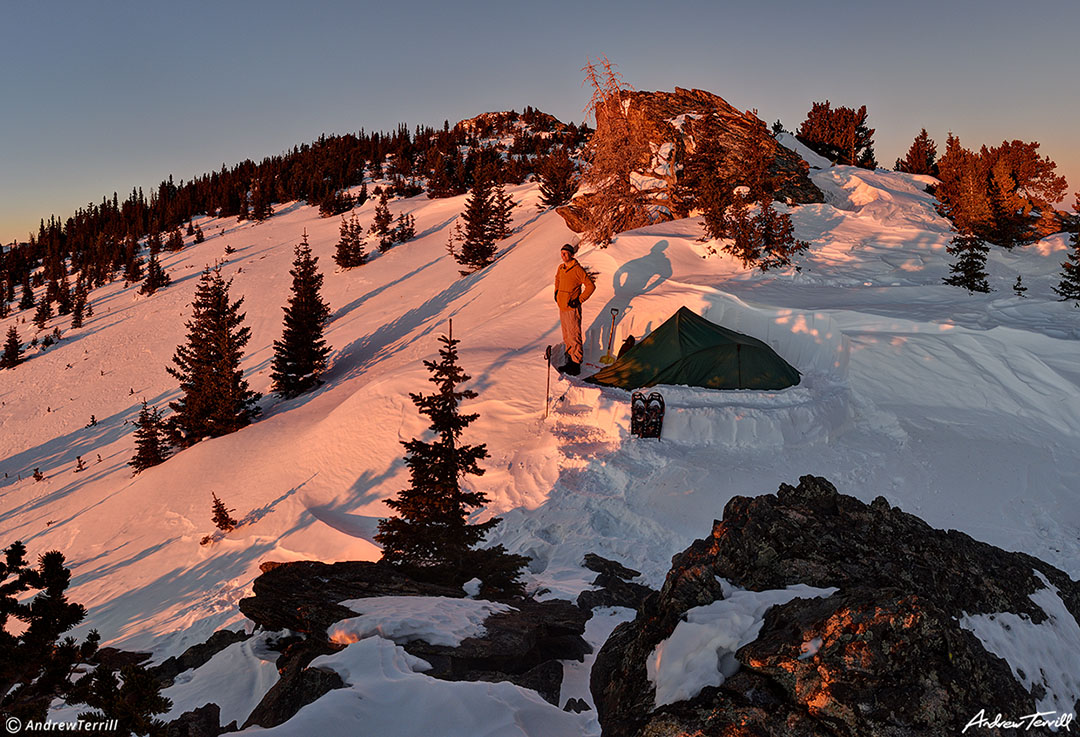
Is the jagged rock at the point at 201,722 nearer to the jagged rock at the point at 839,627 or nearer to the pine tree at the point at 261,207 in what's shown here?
the jagged rock at the point at 839,627

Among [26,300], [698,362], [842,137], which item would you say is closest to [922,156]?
[842,137]

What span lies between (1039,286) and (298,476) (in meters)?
18.7

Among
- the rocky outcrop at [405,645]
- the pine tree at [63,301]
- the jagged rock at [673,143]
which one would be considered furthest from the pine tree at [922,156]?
the pine tree at [63,301]

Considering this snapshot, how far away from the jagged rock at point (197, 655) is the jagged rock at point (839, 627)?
4509 mm

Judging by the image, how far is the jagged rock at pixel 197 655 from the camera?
19.5ft

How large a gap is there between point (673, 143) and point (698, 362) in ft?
43.3

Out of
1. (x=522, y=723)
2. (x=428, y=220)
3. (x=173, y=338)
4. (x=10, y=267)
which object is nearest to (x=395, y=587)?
(x=522, y=723)

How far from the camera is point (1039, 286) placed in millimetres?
14719

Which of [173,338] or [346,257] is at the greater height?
[346,257]

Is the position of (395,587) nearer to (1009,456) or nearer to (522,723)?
(522,723)

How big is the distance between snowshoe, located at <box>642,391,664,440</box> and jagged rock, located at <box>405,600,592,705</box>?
4417 mm

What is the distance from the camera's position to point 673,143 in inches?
819

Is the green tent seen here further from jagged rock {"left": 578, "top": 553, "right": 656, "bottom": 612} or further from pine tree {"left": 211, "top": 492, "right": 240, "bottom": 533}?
pine tree {"left": 211, "top": 492, "right": 240, "bottom": 533}

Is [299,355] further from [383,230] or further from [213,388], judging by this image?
[383,230]
